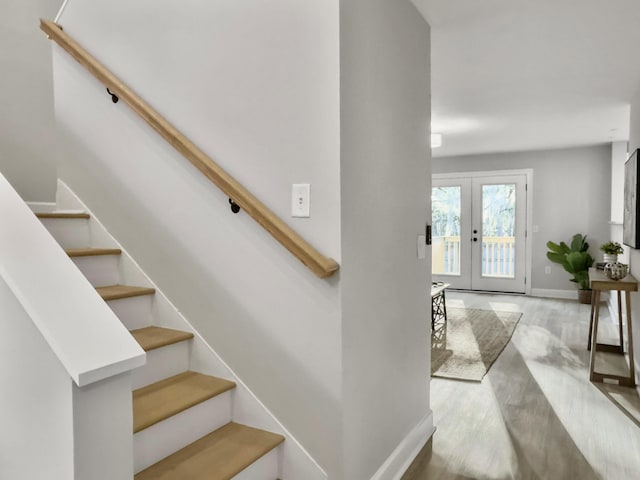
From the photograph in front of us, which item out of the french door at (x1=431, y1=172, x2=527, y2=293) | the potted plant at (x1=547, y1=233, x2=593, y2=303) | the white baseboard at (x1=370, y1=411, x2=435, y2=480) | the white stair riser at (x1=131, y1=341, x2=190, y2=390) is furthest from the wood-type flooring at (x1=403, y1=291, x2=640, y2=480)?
the french door at (x1=431, y1=172, x2=527, y2=293)

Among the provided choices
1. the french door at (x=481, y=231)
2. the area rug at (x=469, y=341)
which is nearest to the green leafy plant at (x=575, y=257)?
the french door at (x=481, y=231)

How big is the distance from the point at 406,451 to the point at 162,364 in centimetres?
128

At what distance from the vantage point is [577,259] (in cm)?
688

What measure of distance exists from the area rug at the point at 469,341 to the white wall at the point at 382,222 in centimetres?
135

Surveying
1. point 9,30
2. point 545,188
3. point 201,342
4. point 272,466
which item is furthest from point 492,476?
point 545,188

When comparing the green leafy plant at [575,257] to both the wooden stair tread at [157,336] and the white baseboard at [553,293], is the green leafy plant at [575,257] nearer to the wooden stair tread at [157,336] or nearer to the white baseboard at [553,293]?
the white baseboard at [553,293]

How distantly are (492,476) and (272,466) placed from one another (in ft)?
3.67

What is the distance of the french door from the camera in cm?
769

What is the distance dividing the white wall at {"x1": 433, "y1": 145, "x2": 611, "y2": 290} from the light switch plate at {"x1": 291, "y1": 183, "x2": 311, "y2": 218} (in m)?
6.67

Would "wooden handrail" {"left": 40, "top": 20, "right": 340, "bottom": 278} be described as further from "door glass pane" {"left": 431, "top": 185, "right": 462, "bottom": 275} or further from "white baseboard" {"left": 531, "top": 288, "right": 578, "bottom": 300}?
"white baseboard" {"left": 531, "top": 288, "right": 578, "bottom": 300}

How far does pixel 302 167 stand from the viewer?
1.83 metres

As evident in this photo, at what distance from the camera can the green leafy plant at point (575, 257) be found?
22.6 feet

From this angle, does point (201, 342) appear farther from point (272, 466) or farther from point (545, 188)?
point (545, 188)

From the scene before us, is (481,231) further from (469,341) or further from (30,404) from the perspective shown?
(30,404)
